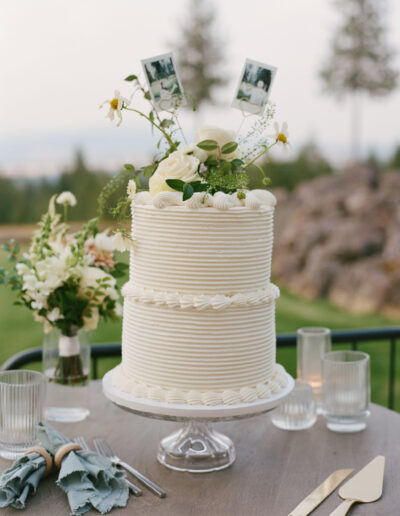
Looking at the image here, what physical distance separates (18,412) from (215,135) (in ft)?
2.91

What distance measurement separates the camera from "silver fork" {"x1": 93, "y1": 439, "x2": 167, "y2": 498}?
171 centimetres

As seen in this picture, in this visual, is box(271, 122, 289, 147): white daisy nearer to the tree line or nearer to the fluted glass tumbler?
the fluted glass tumbler

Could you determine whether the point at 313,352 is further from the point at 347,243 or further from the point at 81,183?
the point at 81,183

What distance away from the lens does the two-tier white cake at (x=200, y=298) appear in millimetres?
1729

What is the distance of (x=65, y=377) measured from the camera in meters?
2.19

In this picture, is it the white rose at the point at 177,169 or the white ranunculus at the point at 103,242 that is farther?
the white ranunculus at the point at 103,242

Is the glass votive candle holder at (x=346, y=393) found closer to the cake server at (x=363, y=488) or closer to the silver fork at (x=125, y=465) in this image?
the cake server at (x=363, y=488)

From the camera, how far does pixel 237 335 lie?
178 centimetres

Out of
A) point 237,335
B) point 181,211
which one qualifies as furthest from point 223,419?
point 181,211

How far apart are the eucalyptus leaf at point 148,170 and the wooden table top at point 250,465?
77cm

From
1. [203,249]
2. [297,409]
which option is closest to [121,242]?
[203,249]

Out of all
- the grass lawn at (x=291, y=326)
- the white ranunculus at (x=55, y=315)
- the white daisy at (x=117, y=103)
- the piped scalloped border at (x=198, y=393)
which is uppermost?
the white daisy at (x=117, y=103)

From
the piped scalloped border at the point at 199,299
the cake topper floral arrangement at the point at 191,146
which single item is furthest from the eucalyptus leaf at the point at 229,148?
the piped scalloped border at the point at 199,299

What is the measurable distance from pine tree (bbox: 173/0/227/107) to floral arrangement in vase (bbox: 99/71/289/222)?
7.95m
